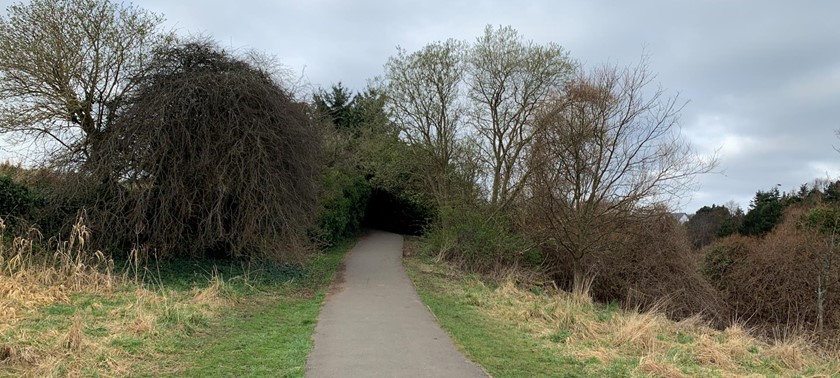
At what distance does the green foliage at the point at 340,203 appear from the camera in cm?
2417

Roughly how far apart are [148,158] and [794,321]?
21.5m

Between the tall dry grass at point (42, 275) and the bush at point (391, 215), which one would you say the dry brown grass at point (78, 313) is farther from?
the bush at point (391, 215)

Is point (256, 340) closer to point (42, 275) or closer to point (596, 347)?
point (596, 347)

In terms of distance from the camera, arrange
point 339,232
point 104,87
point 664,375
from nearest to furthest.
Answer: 1. point 664,375
2. point 104,87
3. point 339,232

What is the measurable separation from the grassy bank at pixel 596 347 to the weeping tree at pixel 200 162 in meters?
5.60

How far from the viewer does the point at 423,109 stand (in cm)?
2403

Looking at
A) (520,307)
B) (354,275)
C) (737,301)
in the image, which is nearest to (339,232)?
(354,275)

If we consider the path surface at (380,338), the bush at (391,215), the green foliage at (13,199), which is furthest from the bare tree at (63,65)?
the bush at (391,215)

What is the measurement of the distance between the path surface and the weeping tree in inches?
124

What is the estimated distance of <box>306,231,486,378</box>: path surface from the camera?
20.9ft

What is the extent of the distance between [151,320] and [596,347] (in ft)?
22.1

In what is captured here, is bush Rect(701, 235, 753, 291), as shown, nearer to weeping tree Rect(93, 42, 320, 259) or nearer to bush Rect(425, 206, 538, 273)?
bush Rect(425, 206, 538, 273)

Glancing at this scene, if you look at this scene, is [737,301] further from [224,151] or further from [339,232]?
[224,151]

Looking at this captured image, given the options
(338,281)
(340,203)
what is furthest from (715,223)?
(338,281)
